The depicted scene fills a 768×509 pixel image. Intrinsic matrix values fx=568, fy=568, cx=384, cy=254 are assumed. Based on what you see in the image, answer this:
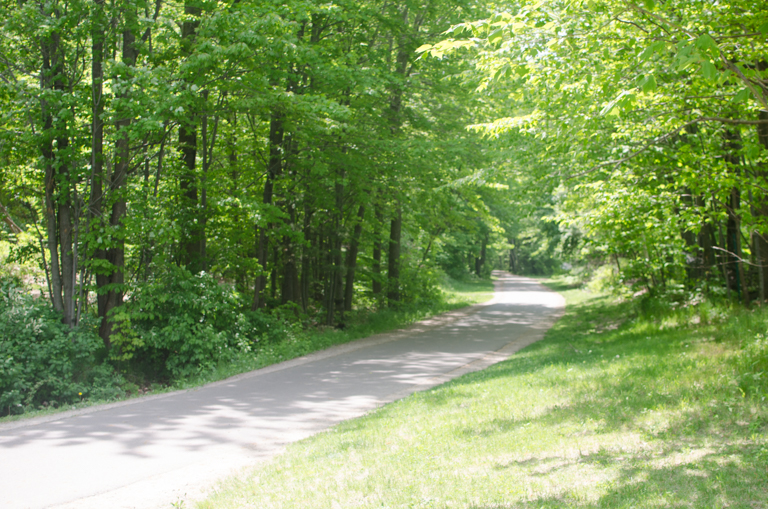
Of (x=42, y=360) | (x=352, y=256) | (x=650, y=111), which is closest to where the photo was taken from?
(x=650, y=111)

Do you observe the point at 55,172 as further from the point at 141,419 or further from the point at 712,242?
the point at 712,242

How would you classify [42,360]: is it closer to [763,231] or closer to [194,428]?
[194,428]

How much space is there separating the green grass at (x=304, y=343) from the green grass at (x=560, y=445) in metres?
4.56

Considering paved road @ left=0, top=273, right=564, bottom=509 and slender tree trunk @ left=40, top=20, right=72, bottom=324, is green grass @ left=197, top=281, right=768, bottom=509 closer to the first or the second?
paved road @ left=0, top=273, right=564, bottom=509

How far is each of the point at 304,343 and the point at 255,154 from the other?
580 cm

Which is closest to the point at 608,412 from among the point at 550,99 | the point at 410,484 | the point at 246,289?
the point at 410,484

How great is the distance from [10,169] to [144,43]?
366cm

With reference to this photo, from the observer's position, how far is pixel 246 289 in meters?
17.6

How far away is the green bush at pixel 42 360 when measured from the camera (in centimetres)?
905

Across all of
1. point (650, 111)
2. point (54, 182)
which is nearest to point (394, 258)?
point (54, 182)

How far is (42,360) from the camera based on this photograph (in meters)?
9.62

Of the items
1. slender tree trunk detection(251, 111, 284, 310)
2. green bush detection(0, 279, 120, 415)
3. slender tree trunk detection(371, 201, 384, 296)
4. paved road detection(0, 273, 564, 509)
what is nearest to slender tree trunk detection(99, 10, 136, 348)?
green bush detection(0, 279, 120, 415)

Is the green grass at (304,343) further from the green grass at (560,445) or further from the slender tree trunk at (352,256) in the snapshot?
the green grass at (560,445)

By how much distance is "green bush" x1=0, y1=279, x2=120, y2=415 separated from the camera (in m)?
9.05
